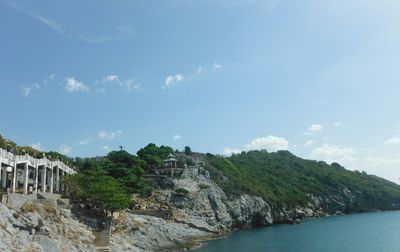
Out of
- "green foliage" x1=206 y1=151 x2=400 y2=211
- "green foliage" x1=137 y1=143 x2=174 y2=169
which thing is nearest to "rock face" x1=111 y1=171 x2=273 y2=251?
"green foliage" x1=206 y1=151 x2=400 y2=211

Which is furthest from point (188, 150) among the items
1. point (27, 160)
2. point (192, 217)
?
point (27, 160)

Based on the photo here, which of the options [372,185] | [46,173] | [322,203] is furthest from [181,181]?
[372,185]

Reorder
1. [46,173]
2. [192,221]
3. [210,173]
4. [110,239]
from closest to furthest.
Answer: [110,239]
[46,173]
[192,221]
[210,173]

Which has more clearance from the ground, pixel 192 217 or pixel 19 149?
pixel 19 149

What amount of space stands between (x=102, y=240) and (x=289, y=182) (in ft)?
404

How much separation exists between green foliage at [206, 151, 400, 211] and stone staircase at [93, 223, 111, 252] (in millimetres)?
59987

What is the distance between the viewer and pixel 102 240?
159 ft

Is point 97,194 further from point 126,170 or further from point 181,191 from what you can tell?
point 181,191

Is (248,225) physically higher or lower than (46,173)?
lower

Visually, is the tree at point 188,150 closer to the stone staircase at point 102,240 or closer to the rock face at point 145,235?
the rock face at point 145,235

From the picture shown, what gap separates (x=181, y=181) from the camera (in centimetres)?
9956

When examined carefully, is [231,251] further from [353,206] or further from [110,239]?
[353,206]

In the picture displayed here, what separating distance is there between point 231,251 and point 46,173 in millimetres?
33546

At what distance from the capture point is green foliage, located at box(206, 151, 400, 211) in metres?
124
